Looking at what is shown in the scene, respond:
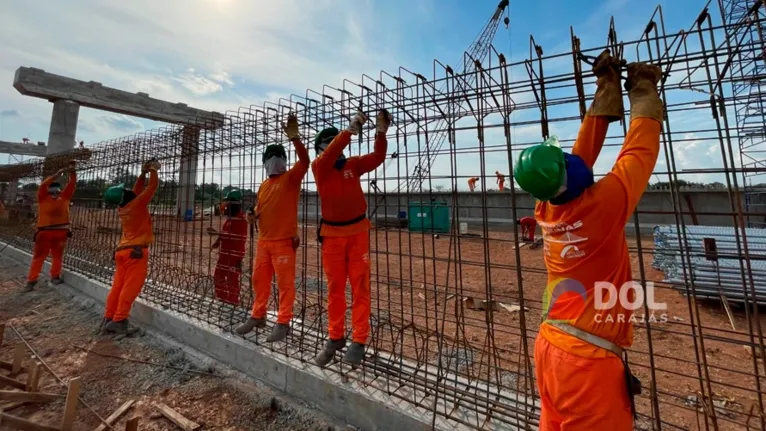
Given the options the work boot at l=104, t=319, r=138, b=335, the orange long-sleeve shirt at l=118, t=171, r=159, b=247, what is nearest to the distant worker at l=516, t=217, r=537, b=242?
the orange long-sleeve shirt at l=118, t=171, r=159, b=247

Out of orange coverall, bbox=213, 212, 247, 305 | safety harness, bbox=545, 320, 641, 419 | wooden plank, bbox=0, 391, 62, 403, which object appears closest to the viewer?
safety harness, bbox=545, 320, 641, 419

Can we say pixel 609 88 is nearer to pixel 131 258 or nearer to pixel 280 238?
pixel 280 238

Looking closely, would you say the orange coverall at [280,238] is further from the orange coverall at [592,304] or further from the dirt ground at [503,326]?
the orange coverall at [592,304]

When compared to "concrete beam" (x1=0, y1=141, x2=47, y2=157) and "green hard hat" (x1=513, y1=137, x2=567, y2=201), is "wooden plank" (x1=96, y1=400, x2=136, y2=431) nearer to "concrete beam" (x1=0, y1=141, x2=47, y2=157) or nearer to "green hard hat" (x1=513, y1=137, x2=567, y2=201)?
"green hard hat" (x1=513, y1=137, x2=567, y2=201)

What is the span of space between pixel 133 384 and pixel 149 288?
8.86ft

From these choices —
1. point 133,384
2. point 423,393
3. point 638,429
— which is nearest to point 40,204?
point 133,384

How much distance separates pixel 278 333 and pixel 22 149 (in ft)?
136

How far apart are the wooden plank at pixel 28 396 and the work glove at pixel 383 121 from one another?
428cm

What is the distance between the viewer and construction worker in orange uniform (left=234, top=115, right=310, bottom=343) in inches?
149

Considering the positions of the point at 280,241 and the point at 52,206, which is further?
the point at 52,206

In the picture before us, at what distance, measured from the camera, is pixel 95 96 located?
16594 mm

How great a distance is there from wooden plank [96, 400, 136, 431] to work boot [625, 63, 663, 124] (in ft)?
15.6

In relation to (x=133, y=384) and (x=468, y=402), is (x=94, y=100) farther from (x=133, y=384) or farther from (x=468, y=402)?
(x=468, y=402)

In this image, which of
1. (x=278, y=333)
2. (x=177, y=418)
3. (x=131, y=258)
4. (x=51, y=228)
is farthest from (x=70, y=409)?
(x=51, y=228)
